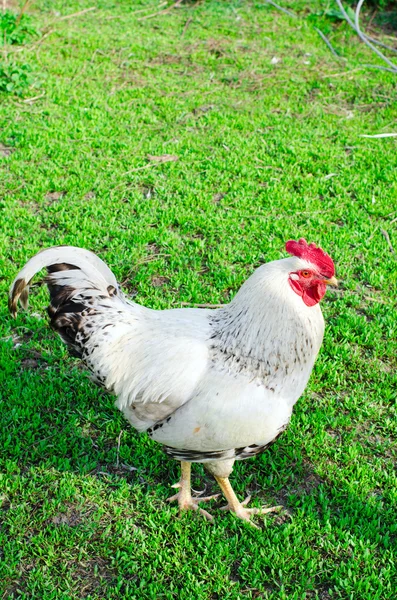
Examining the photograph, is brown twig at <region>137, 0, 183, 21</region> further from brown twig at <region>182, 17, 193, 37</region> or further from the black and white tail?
the black and white tail

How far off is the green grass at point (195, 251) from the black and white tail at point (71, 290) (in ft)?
3.13

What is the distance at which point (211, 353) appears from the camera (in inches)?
123

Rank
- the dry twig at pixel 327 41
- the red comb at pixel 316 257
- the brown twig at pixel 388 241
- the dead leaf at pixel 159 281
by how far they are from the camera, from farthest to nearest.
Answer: the dry twig at pixel 327 41, the brown twig at pixel 388 241, the dead leaf at pixel 159 281, the red comb at pixel 316 257

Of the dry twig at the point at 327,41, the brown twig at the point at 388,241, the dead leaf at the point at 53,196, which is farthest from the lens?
the dry twig at the point at 327,41

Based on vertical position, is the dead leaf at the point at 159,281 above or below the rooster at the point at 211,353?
below

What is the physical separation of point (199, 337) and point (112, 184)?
11.1 feet

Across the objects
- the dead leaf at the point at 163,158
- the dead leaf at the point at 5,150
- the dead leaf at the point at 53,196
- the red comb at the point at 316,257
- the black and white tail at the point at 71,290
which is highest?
the red comb at the point at 316,257

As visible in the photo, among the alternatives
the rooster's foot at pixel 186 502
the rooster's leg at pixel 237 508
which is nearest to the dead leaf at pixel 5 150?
the rooster's foot at pixel 186 502

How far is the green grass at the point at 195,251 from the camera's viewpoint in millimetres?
3268

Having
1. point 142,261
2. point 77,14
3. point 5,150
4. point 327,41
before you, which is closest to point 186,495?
point 142,261

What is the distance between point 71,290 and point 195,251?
7.20 feet

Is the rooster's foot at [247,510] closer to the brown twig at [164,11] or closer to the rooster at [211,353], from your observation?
the rooster at [211,353]

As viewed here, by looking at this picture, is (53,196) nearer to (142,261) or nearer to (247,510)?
(142,261)

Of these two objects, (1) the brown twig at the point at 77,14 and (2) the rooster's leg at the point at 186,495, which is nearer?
(2) the rooster's leg at the point at 186,495
